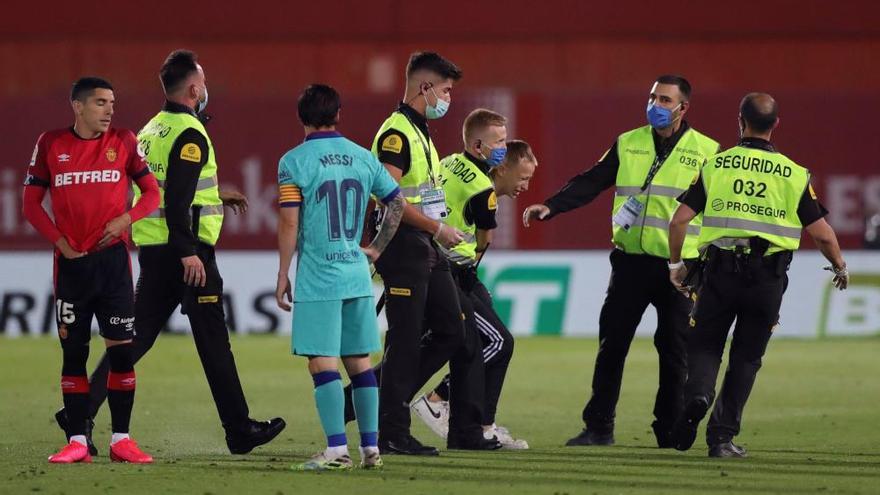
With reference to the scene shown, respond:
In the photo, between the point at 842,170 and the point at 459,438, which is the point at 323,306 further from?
the point at 842,170

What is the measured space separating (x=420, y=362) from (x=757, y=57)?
18398 mm

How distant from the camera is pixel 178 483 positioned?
7.69m

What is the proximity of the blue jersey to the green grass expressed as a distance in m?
0.88

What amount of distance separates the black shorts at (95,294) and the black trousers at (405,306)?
131cm

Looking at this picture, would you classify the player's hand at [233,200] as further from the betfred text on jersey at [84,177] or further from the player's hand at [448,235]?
the player's hand at [448,235]

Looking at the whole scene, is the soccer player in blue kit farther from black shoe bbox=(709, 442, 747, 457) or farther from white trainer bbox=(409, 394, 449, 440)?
black shoe bbox=(709, 442, 747, 457)

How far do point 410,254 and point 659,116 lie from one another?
1.85 m

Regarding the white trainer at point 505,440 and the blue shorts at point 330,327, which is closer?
the blue shorts at point 330,327

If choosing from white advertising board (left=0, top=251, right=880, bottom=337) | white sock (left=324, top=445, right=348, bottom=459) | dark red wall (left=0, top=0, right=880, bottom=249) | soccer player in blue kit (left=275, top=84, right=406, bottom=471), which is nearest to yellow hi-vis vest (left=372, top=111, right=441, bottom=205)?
soccer player in blue kit (left=275, top=84, right=406, bottom=471)

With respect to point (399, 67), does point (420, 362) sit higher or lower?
lower

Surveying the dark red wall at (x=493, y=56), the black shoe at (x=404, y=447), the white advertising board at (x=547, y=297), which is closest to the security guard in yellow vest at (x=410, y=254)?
the black shoe at (x=404, y=447)

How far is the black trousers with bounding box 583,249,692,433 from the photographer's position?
966cm

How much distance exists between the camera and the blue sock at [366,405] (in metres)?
8.00

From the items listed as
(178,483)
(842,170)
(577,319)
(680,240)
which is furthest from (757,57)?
(178,483)
